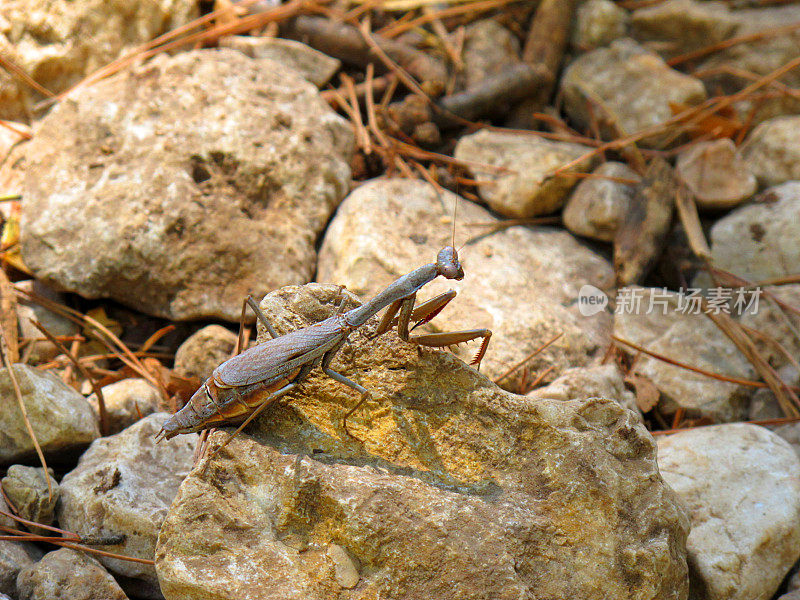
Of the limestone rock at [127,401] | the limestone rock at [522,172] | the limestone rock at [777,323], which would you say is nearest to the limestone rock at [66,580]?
the limestone rock at [127,401]

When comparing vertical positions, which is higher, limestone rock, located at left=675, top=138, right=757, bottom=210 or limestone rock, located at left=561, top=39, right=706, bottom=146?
limestone rock, located at left=561, top=39, right=706, bottom=146

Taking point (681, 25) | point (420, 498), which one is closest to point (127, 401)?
point (420, 498)

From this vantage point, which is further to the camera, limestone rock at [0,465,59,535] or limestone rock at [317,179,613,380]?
limestone rock at [317,179,613,380]

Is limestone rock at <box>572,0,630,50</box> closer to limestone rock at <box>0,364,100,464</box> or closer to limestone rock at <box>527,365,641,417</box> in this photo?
limestone rock at <box>527,365,641,417</box>

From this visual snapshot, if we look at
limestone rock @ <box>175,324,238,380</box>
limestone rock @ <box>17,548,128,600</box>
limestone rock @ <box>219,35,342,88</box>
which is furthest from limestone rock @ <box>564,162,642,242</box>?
limestone rock @ <box>17,548,128,600</box>

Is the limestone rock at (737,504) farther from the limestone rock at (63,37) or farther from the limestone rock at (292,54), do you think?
the limestone rock at (63,37)

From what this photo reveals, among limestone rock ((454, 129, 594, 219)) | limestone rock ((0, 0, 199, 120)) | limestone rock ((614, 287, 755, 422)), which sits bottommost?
limestone rock ((614, 287, 755, 422))
